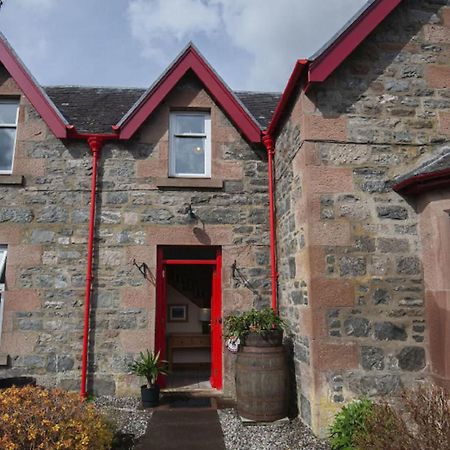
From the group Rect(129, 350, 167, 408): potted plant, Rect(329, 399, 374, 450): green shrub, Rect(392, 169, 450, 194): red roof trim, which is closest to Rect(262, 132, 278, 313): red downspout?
Rect(129, 350, 167, 408): potted plant

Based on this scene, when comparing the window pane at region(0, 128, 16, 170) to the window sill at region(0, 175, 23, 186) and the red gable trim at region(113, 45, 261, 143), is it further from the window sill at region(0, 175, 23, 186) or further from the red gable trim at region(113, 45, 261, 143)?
the red gable trim at region(113, 45, 261, 143)

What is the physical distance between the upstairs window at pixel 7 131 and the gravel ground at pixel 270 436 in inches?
226

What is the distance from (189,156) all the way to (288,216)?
7.86 feet

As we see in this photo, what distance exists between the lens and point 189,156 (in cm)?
775

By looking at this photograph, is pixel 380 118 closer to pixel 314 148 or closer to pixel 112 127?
pixel 314 148

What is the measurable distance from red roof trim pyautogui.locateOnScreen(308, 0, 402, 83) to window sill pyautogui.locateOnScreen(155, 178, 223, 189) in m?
2.61

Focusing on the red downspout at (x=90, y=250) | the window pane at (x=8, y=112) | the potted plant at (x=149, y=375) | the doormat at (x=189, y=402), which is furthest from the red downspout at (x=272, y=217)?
the window pane at (x=8, y=112)

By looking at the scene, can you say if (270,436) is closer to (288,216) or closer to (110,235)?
(288,216)

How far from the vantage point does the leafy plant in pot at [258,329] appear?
18.5 feet

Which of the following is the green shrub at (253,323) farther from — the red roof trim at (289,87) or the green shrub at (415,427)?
the red roof trim at (289,87)

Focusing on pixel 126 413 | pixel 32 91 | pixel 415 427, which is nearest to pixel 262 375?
pixel 126 413

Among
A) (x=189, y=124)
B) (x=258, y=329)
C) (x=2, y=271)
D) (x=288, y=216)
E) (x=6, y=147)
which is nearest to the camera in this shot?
(x=258, y=329)

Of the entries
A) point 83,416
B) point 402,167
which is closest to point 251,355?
point 83,416

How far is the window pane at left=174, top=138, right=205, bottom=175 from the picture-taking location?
7703 millimetres
